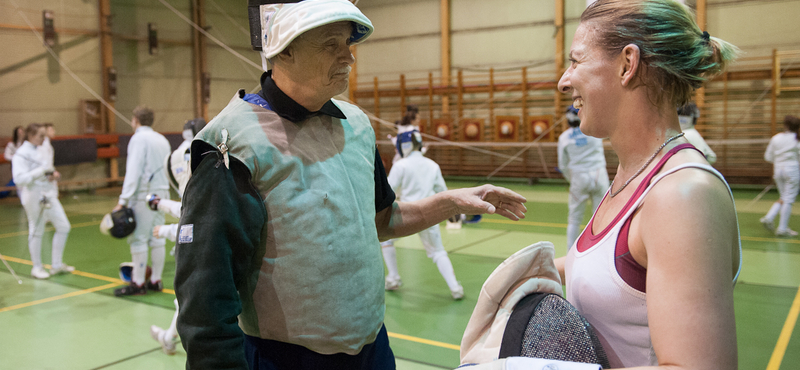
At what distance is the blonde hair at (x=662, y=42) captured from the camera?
1117 mm

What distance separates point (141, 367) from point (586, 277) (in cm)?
368

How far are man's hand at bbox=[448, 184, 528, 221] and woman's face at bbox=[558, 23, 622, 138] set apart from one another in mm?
548

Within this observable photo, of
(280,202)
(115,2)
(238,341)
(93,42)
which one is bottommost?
(238,341)

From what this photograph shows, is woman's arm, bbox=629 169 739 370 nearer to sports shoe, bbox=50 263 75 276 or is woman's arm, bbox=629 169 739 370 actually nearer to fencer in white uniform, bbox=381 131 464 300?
fencer in white uniform, bbox=381 131 464 300

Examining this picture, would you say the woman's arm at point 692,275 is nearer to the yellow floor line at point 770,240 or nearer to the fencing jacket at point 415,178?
the fencing jacket at point 415,178

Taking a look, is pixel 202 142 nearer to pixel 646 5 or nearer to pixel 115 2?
pixel 646 5

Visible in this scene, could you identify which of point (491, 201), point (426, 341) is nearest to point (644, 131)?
point (491, 201)

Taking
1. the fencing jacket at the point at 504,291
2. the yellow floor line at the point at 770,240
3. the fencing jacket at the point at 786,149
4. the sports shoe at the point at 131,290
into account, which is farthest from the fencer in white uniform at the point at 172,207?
the fencing jacket at the point at 786,149

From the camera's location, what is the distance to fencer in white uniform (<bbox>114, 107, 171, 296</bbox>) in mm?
5633

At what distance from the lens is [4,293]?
5824mm

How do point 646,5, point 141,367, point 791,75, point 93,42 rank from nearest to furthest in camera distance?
point 646,5 → point 141,367 → point 791,75 → point 93,42

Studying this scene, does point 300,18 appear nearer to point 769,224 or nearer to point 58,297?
point 58,297

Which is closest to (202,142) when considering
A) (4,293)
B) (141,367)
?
(141,367)

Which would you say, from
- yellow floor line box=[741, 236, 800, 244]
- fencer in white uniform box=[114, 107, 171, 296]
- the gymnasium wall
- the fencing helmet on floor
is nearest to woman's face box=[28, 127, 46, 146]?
fencer in white uniform box=[114, 107, 171, 296]
